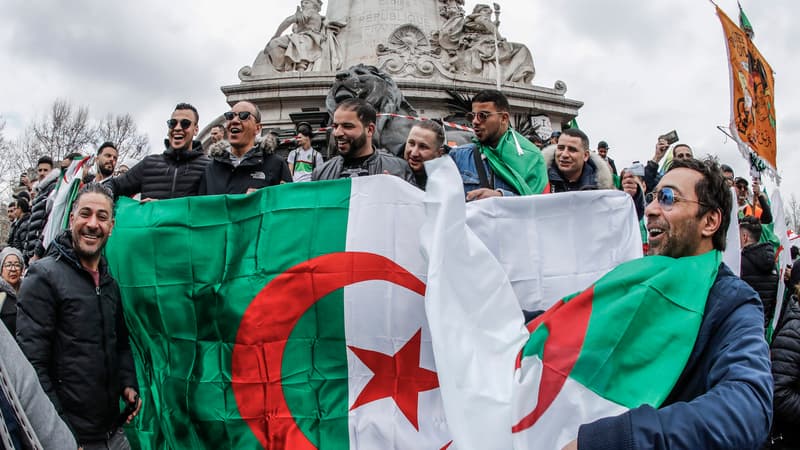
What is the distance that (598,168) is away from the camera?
501 centimetres

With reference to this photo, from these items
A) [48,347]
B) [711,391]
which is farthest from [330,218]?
[711,391]

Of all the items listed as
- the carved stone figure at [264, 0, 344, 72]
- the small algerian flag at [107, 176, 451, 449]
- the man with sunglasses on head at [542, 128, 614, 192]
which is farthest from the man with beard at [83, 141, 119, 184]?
the carved stone figure at [264, 0, 344, 72]

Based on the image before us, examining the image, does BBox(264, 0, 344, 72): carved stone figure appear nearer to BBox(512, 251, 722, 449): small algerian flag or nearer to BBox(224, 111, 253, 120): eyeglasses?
BBox(224, 111, 253, 120): eyeglasses

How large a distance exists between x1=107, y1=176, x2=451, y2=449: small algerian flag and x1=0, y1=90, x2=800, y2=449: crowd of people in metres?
0.27

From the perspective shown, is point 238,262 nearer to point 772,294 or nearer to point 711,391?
point 711,391

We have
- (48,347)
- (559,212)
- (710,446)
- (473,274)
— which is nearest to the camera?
(710,446)

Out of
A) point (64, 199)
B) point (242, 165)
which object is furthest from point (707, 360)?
point (64, 199)

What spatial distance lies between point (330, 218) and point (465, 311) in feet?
4.02

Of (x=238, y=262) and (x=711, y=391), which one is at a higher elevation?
(x=238, y=262)

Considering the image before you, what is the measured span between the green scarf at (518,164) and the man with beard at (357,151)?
61 cm

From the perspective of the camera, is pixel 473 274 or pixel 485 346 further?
pixel 473 274

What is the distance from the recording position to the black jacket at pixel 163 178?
16.8ft

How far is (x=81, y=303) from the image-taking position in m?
3.39

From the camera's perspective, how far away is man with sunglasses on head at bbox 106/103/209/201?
5133 millimetres
